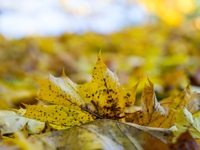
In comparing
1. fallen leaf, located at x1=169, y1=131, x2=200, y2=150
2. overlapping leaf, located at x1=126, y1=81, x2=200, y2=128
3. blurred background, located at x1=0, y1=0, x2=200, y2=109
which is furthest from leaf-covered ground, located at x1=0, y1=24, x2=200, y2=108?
fallen leaf, located at x1=169, y1=131, x2=200, y2=150

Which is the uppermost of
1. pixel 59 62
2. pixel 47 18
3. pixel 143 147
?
pixel 47 18

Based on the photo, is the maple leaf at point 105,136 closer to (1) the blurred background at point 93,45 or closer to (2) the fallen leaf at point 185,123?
(2) the fallen leaf at point 185,123

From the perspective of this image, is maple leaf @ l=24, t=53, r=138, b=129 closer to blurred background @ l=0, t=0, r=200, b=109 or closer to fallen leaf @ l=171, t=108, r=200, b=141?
fallen leaf @ l=171, t=108, r=200, b=141

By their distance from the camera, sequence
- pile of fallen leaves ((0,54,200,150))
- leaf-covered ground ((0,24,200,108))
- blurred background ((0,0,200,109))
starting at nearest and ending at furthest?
pile of fallen leaves ((0,54,200,150)) < leaf-covered ground ((0,24,200,108)) < blurred background ((0,0,200,109))

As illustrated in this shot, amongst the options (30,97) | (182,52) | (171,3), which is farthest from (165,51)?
(171,3)

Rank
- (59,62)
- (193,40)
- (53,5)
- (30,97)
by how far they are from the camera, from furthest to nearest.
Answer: (53,5) → (193,40) → (59,62) → (30,97)

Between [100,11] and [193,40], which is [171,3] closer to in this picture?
[100,11]

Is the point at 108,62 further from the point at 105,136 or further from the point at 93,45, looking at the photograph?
the point at 105,136
